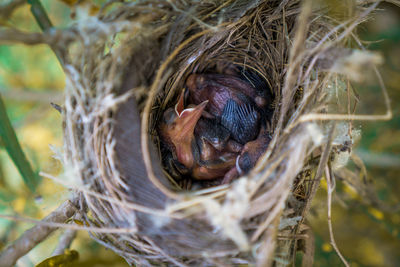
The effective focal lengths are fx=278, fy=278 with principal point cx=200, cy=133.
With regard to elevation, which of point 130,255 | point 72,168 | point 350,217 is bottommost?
point 350,217

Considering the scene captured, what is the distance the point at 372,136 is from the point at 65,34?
117 cm

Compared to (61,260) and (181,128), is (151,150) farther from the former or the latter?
(61,260)

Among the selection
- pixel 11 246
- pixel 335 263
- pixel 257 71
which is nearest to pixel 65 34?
pixel 11 246

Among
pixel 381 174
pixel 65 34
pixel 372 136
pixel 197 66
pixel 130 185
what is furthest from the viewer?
pixel 381 174

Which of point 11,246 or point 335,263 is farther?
point 335,263

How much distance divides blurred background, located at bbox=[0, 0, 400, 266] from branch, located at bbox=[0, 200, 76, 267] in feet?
1.05

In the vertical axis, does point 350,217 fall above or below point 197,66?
below

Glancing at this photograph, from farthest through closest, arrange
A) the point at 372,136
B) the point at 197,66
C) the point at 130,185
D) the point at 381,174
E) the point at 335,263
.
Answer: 1. the point at 381,174
2. the point at 372,136
3. the point at 335,263
4. the point at 197,66
5. the point at 130,185

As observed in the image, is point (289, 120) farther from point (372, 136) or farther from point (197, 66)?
point (372, 136)

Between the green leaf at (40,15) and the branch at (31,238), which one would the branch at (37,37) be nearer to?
the green leaf at (40,15)

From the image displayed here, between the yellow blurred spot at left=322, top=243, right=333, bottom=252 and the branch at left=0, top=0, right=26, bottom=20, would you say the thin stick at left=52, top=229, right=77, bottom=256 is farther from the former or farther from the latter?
the yellow blurred spot at left=322, top=243, right=333, bottom=252

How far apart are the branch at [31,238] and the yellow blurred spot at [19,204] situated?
468 millimetres

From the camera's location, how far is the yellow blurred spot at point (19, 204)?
99 cm

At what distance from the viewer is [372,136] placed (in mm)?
1150
